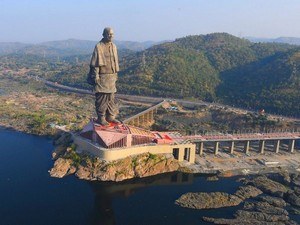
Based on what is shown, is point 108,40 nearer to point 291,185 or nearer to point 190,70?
point 291,185

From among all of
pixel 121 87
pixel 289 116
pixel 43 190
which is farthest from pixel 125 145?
pixel 121 87

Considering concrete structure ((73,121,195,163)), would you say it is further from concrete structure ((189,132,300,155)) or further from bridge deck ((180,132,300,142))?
bridge deck ((180,132,300,142))

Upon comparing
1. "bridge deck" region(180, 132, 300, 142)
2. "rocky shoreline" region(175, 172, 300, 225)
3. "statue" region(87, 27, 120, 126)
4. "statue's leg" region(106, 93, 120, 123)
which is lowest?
"rocky shoreline" region(175, 172, 300, 225)

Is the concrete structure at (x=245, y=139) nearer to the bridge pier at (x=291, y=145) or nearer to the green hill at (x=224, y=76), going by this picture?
the bridge pier at (x=291, y=145)

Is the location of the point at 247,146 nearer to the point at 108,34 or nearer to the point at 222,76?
the point at 108,34

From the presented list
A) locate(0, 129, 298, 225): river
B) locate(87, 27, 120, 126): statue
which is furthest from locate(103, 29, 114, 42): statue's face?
locate(0, 129, 298, 225): river

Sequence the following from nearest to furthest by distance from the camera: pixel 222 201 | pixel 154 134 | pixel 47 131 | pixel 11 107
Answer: pixel 222 201
pixel 154 134
pixel 47 131
pixel 11 107

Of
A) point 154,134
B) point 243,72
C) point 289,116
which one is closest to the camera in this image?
point 154,134
